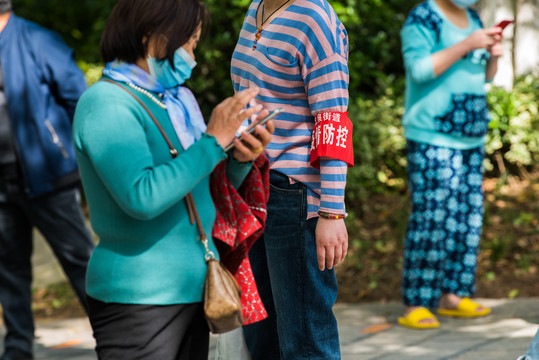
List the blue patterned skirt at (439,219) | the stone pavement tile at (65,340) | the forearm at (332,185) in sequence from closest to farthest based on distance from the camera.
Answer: the forearm at (332,185), the blue patterned skirt at (439,219), the stone pavement tile at (65,340)

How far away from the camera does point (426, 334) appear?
15.2ft

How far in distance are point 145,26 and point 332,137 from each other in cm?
71

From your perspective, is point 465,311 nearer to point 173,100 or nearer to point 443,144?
point 443,144

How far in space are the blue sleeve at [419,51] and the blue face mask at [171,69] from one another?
2396mm

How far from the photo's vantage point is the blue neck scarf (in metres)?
2.34

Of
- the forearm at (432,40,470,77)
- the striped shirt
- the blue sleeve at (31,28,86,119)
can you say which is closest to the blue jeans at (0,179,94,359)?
the blue sleeve at (31,28,86,119)

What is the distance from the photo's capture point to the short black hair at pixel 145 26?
7.61ft

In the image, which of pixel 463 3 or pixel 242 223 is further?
pixel 463 3

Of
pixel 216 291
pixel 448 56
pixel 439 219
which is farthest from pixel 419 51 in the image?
pixel 216 291

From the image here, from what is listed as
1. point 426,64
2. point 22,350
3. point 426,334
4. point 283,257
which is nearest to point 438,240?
point 426,334

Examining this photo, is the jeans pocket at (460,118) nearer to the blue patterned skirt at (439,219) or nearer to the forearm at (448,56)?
the blue patterned skirt at (439,219)

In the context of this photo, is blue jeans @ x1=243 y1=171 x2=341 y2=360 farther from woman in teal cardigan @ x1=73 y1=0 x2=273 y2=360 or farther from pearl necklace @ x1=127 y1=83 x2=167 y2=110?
pearl necklace @ x1=127 y1=83 x2=167 y2=110

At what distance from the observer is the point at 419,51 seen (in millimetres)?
4566

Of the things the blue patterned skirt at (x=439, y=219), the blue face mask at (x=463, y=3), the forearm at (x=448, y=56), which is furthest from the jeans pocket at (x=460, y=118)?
the blue face mask at (x=463, y=3)
